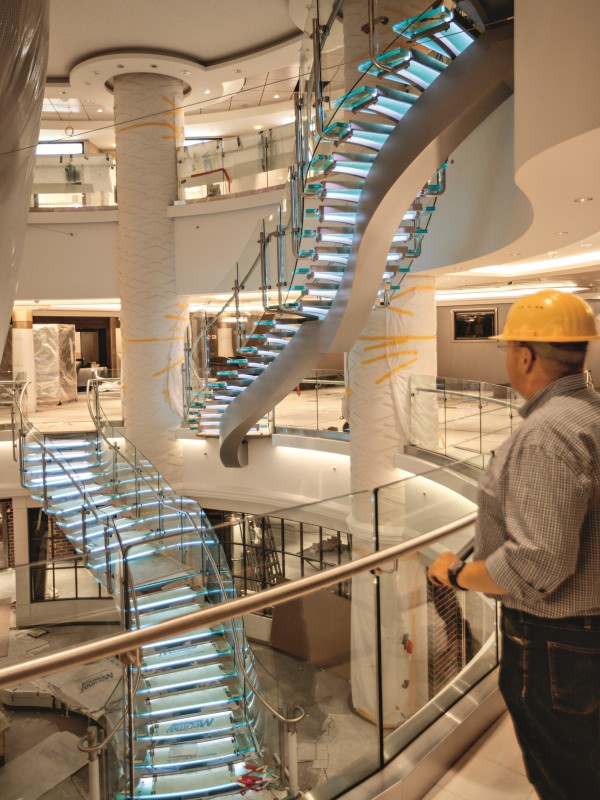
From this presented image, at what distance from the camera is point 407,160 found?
6.38 meters

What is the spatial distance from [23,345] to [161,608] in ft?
38.0

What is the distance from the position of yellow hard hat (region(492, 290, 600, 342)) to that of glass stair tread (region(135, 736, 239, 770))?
2542mm

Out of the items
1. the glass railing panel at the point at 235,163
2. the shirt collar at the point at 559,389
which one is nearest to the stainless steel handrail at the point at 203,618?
the shirt collar at the point at 559,389

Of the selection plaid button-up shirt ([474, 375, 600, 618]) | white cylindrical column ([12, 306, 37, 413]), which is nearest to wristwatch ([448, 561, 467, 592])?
plaid button-up shirt ([474, 375, 600, 618])

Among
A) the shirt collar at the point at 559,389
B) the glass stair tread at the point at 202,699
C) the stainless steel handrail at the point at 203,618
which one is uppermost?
the shirt collar at the point at 559,389

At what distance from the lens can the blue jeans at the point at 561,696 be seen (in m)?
1.59

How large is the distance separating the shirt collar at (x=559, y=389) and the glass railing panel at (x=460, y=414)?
7.56 m

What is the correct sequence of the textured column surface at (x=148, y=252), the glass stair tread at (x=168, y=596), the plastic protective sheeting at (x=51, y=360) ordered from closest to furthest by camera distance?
the glass stair tread at (x=168, y=596)
the textured column surface at (x=148, y=252)
the plastic protective sheeting at (x=51, y=360)

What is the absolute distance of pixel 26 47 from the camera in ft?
20.9

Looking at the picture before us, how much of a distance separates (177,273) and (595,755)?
14.6m

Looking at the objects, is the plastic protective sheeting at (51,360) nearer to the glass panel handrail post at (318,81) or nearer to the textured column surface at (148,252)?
the textured column surface at (148,252)

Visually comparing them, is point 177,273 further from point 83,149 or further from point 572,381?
point 572,381

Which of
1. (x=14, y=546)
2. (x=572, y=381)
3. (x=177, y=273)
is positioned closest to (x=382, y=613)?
(x=572, y=381)

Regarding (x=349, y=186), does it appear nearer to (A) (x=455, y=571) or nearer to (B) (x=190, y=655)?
(B) (x=190, y=655)
